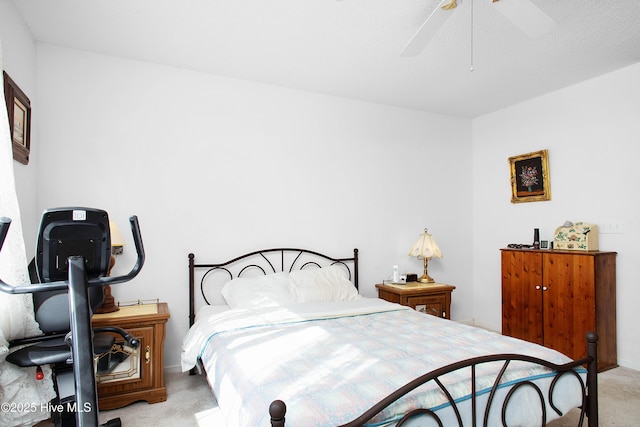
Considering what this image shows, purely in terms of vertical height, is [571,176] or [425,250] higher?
Result: [571,176]

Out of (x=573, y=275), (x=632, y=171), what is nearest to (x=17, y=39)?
(x=573, y=275)

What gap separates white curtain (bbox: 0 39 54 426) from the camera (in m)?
1.78

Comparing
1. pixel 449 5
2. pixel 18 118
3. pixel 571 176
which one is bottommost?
pixel 571 176

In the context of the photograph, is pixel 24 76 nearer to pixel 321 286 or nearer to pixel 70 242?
pixel 70 242

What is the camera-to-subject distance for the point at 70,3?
7.82 ft

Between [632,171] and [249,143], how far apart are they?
3450 millimetres

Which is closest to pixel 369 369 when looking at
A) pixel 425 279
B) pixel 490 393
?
pixel 490 393

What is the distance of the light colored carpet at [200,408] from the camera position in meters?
2.38

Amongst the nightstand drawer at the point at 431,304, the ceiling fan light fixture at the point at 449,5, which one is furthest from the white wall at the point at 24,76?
the nightstand drawer at the point at 431,304

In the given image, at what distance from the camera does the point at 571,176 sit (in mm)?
3783

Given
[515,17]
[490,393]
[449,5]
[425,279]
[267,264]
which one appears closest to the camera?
[490,393]

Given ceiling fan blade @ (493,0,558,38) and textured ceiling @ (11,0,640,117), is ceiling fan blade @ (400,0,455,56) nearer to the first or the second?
ceiling fan blade @ (493,0,558,38)

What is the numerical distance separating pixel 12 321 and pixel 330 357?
1.62 metres

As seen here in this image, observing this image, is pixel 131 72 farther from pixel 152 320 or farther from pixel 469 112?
pixel 469 112
